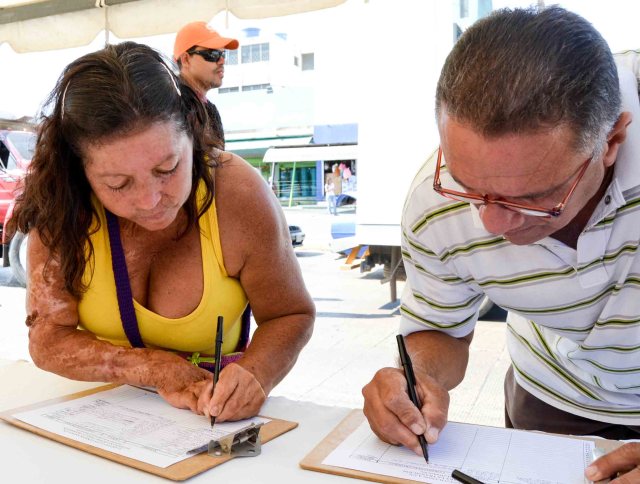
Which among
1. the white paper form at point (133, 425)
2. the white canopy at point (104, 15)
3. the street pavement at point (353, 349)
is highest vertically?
the white canopy at point (104, 15)

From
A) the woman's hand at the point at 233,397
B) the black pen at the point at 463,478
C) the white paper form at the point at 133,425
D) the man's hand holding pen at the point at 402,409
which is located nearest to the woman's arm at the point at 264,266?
the woman's hand at the point at 233,397

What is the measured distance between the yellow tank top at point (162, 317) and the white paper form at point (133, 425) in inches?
6.4

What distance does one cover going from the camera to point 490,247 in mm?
1305

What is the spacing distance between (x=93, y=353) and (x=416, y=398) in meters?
0.74

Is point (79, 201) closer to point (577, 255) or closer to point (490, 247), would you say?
point (490, 247)

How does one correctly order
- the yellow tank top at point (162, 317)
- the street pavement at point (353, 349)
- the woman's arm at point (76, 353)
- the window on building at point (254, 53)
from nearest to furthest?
the woman's arm at point (76, 353) → the yellow tank top at point (162, 317) → the street pavement at point (353, 349) → the window on building at point (254, 53)

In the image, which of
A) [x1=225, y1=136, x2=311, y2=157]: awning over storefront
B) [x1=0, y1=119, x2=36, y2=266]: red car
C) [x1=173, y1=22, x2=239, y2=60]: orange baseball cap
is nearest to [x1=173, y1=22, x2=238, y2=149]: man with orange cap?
[x1=173, y1=22, x2=239, y2=60]: orange baseball cap

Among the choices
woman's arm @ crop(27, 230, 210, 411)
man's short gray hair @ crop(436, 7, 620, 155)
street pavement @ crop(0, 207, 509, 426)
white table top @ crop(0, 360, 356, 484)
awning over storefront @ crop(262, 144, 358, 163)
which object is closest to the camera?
man's short gray hair @ crop(436, 7, 620, 155)

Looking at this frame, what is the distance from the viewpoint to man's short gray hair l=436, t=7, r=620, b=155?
3.11 feet

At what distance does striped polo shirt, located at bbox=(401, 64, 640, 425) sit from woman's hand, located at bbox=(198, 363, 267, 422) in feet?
1.19

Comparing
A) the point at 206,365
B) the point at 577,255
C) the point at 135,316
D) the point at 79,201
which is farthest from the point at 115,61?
the point at 577,255

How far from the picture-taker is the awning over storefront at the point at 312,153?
1336 cm

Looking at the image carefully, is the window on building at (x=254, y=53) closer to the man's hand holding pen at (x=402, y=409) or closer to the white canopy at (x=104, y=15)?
the white canopy at (x=104, y=15)

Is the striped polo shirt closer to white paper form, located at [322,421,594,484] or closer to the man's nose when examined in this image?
the man's nose
